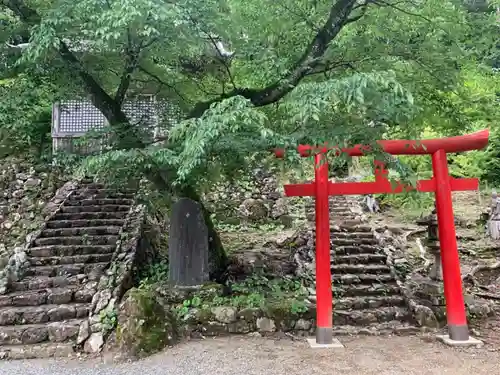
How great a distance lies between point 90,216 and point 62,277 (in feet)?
8.11

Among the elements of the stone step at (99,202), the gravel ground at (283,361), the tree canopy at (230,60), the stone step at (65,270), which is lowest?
the gravel ground at (283,361)

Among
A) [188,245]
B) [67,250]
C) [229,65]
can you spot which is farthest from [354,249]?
[67,250]

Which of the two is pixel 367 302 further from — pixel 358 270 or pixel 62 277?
pixel 62 277

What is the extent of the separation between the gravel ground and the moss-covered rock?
0.18 m

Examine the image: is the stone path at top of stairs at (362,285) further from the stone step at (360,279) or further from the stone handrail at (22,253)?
the stone handrail at (22,253)

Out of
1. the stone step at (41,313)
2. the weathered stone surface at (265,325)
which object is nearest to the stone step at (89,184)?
the stone step at (41,313)

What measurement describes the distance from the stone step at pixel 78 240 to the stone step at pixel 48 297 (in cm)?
160

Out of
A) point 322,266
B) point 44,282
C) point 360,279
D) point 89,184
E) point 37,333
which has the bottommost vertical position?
point 37,333

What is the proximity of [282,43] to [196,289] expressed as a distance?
4.18 m

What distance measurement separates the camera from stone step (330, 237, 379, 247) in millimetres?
9383

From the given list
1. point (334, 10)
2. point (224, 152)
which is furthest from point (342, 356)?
point (334, 10)

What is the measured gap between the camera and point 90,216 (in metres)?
9.50

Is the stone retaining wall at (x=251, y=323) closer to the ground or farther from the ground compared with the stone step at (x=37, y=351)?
farther from the ground

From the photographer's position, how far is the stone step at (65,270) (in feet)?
24.3
